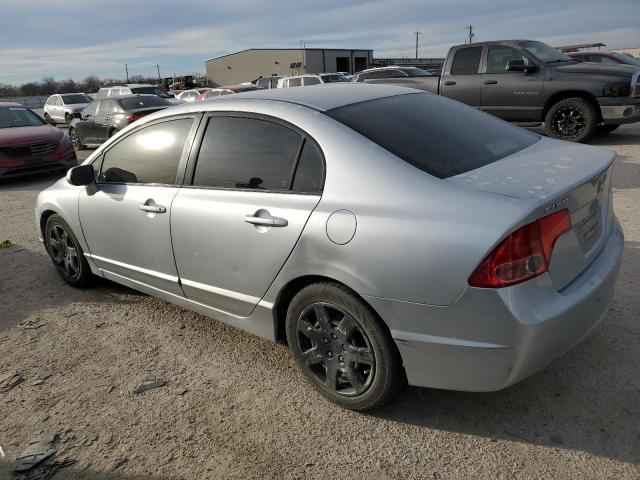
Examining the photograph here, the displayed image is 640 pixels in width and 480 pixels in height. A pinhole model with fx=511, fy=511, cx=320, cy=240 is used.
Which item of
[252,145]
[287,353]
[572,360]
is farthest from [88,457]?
[572,360]

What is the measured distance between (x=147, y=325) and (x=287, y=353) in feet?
3.88

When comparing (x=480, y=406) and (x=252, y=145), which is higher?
(x=252, y=145)

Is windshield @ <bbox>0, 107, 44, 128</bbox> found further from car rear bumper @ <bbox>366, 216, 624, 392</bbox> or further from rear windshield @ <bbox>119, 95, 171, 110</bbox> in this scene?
car rear bumper @ <bbox>366, 216, 624, 392</bbox>

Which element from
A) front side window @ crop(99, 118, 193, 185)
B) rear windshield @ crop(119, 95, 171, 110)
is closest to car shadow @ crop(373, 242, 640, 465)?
front side window @ crop(99, 118, 193, 185)

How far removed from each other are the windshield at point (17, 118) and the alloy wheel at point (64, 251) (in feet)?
25.4

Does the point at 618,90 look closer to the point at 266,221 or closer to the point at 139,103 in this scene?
the point at 266,221

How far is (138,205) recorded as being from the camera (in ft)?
11.3

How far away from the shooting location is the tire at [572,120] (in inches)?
349

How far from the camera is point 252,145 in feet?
9.64

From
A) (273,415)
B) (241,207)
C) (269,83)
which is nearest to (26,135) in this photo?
(241,207)

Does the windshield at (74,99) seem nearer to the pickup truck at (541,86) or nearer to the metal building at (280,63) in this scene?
the pickup truck at (541,86)

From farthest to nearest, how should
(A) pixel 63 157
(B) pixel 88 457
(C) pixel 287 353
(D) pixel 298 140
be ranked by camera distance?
(A) pixel 63 157
(C) pixel 287 353
(D) pixel 298 140
(B) pixel 88 457

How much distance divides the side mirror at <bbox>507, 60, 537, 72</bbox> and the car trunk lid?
284 inches

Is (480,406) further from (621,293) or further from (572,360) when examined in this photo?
(621,293)
